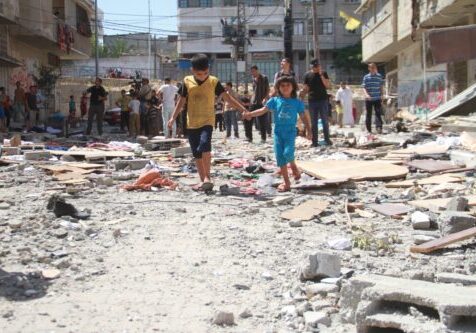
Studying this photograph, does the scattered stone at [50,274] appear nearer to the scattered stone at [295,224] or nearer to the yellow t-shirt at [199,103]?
the scattered stone at [295,224]

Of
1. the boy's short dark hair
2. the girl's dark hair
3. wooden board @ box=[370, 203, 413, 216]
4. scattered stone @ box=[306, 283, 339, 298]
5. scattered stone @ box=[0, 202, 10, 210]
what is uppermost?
the boy's short dark hair

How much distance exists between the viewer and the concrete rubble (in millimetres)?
3254

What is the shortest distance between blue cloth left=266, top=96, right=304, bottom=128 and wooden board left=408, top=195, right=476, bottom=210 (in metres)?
1.84

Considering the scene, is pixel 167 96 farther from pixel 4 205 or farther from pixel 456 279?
pixel 456 279

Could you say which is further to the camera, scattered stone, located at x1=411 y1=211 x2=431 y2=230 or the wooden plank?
scattered stone, located at x1=411 y1=211 x2=431 y2=230

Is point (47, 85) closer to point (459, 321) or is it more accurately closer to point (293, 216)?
point (293, 216)

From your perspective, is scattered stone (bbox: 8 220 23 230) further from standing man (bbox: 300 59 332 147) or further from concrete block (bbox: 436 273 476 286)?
standing man (bbox: 300 59 332 147)

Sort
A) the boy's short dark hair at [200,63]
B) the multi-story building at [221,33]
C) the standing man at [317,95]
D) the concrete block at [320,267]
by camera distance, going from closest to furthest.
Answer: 1. the concrete block at [320,267]
2. the boy's short dark hair at [200,63]
3. the standing man at [317,95]
4. the multi-story building at [221,33]

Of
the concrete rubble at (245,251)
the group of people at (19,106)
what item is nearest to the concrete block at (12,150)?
the concrete rubble at (245,251)

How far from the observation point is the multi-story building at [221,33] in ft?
217

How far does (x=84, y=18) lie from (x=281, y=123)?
3594cm

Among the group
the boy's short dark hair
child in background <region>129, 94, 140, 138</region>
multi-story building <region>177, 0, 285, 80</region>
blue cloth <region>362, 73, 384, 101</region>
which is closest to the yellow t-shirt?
the boy's short dark hair

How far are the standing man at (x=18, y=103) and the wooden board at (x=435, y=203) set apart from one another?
65.7ft

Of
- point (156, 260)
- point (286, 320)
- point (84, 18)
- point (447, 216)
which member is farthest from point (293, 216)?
point (84, 18)
